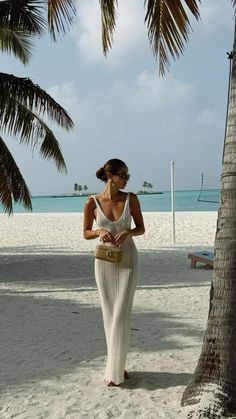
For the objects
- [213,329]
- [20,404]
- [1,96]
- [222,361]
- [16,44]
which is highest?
[16,44]

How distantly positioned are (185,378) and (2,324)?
2799 mm

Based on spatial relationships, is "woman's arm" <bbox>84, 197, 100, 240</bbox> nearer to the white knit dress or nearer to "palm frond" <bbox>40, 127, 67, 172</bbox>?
the white knit dress

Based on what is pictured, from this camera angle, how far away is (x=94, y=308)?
6.86 metres

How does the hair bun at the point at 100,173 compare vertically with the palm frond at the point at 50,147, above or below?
below

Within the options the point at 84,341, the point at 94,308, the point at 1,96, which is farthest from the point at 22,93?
the point at 84,341

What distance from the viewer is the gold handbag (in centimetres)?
353

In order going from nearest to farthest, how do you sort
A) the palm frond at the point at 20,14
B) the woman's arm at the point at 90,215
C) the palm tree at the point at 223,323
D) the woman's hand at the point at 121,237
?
1. the palm tree at the point at 223,323
2. the woman's hand at the point at 121,237
3. the woman's arm at the point at 90,215
4. the palm frond at the point at 20,14

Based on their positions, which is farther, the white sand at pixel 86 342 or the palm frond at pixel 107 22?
the palm frond at pixel 107 22

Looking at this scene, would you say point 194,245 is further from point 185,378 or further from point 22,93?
point 185,378

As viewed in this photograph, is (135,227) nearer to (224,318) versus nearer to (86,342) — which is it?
(224,318)

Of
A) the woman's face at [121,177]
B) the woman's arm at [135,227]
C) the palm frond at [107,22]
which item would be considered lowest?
the woman's arm at [135,227]

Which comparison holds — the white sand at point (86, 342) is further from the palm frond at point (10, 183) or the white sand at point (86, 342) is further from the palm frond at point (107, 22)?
the palm frond at point (107, 22)

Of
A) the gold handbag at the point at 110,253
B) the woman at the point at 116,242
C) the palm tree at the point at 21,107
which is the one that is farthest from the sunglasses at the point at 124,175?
the palm tree at the point at 21,107

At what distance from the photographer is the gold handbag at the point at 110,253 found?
3.53 meters
